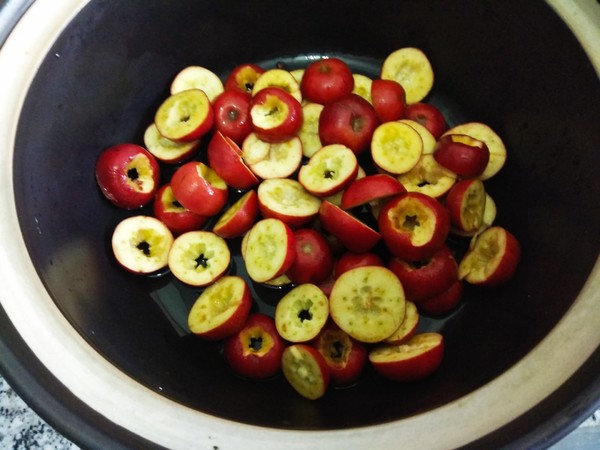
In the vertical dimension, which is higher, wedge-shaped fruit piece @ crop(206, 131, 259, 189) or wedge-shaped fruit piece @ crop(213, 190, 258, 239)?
wedge-shaped fruit piece @ crop(206, 131, 259, 189)

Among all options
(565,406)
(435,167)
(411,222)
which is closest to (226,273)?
(411,222)

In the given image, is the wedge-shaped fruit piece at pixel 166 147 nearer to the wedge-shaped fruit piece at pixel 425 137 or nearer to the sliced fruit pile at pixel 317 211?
the sliced fruit pile at pixel 317 211

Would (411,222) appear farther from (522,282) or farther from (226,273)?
(226,273)

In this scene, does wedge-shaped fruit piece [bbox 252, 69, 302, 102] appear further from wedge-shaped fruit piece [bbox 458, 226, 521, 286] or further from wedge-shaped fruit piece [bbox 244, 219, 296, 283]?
wedge-shaped fruit piece [bbox 458, 226, 521, 286]

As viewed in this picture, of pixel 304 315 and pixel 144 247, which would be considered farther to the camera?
pixel 144 247

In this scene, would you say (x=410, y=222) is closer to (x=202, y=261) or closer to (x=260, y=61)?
(x=202, y=261)

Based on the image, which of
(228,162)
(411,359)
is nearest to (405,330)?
(411,359)

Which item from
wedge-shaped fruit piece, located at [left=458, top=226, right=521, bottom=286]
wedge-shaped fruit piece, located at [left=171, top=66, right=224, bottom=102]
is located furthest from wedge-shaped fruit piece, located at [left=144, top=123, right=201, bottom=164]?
wedge-shaped fruit piece, located at [left=458, top=226, right=521, bottom=286]
